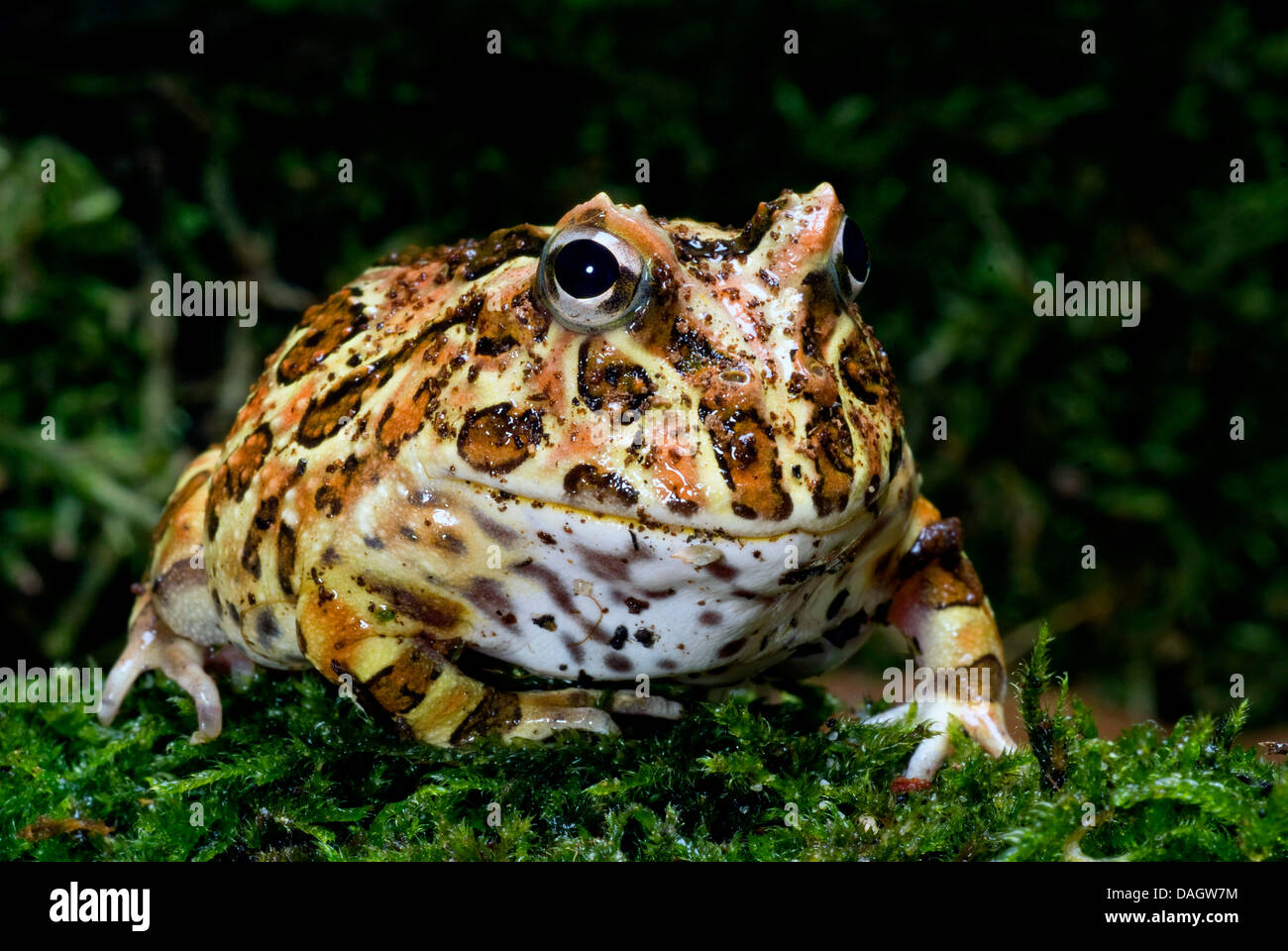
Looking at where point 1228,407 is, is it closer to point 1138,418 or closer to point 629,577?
point 1138,418

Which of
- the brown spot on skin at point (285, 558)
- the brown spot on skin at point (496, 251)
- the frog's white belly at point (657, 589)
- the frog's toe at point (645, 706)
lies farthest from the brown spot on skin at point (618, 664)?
the brown spot on skin at point (496, 251)

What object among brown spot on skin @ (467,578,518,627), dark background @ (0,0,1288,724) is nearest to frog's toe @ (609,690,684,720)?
brown spot on skin @ (467,578,518,627)

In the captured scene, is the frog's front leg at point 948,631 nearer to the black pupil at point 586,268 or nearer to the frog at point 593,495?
the frog at point 593,495

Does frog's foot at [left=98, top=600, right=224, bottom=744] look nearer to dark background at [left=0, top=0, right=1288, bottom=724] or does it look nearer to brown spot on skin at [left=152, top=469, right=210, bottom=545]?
brown spot on skin at [left=152, top=469, right=210, bottom=545]

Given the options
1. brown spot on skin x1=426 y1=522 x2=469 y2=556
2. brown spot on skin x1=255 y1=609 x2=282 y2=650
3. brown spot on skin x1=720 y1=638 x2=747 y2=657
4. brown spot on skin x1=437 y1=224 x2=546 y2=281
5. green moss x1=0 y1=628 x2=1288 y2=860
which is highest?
brown spot on skin x1=437 y1=224 x2=546 y2=281

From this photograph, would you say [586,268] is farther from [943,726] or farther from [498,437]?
[943,726]

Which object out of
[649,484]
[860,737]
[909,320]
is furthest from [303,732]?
[909,320]
